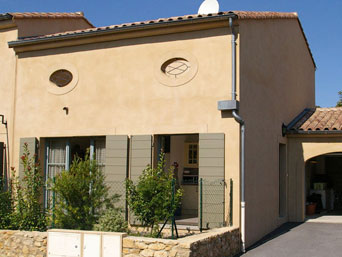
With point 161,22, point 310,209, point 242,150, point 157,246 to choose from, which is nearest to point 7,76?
point 161,22

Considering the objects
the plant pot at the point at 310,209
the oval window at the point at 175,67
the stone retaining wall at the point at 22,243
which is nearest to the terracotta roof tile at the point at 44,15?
the oval window at the point at 175,67

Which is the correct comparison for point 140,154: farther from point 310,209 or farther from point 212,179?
point 310,209

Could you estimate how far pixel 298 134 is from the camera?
13.8 meters

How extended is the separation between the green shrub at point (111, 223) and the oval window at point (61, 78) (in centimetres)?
433

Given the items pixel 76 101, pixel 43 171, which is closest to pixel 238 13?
pixel 76 101

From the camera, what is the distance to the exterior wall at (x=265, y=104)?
34.7ft

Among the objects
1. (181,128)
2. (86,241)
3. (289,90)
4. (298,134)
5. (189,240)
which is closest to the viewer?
(189,240)

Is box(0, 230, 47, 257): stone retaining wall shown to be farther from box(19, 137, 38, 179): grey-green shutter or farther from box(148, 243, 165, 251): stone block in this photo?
box(19, 137, 38, 179): grey-green shutter

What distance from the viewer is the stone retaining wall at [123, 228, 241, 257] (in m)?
7.84

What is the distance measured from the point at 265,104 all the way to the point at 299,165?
2.83 m

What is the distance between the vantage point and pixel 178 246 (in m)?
7.84

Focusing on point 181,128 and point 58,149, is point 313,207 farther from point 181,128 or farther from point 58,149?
point 58,149

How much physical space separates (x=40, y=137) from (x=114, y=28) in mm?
3621

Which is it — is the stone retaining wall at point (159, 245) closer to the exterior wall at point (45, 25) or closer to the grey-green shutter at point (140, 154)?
the grey-green shutter at point (140, 154)
